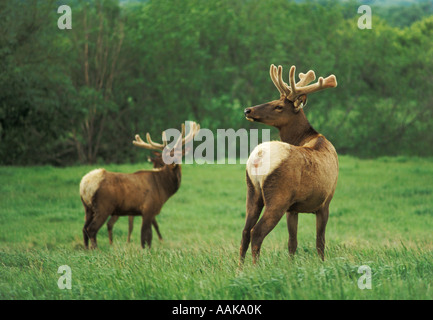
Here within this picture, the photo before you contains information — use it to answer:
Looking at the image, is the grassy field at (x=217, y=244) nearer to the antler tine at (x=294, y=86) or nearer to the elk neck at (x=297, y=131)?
the elk neck at (x=297, y=131)

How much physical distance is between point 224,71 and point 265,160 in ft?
78.2

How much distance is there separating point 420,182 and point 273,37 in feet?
48.7

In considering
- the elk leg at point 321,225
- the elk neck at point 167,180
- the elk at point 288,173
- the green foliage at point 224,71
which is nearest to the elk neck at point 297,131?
the elk at point 288,173

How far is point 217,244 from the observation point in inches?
351

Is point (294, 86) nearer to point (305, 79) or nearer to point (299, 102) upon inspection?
point (299, 102)

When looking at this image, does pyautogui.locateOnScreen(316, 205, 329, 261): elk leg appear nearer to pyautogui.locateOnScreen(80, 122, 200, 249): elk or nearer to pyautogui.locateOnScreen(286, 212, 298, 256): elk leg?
pyautogui.locateOnScreen(286, 212, 298, 256): elk leg

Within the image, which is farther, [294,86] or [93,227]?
[93,227]

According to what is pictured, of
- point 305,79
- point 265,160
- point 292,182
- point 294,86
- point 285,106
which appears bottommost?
point 292,182

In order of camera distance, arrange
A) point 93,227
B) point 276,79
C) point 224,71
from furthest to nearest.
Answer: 1. point 224,71
2. point 93,227
3. point 276,79

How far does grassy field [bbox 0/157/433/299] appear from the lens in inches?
186

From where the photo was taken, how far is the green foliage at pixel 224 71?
2503 centimetres

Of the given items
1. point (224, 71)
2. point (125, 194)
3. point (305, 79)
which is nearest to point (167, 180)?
point (125, 194)
